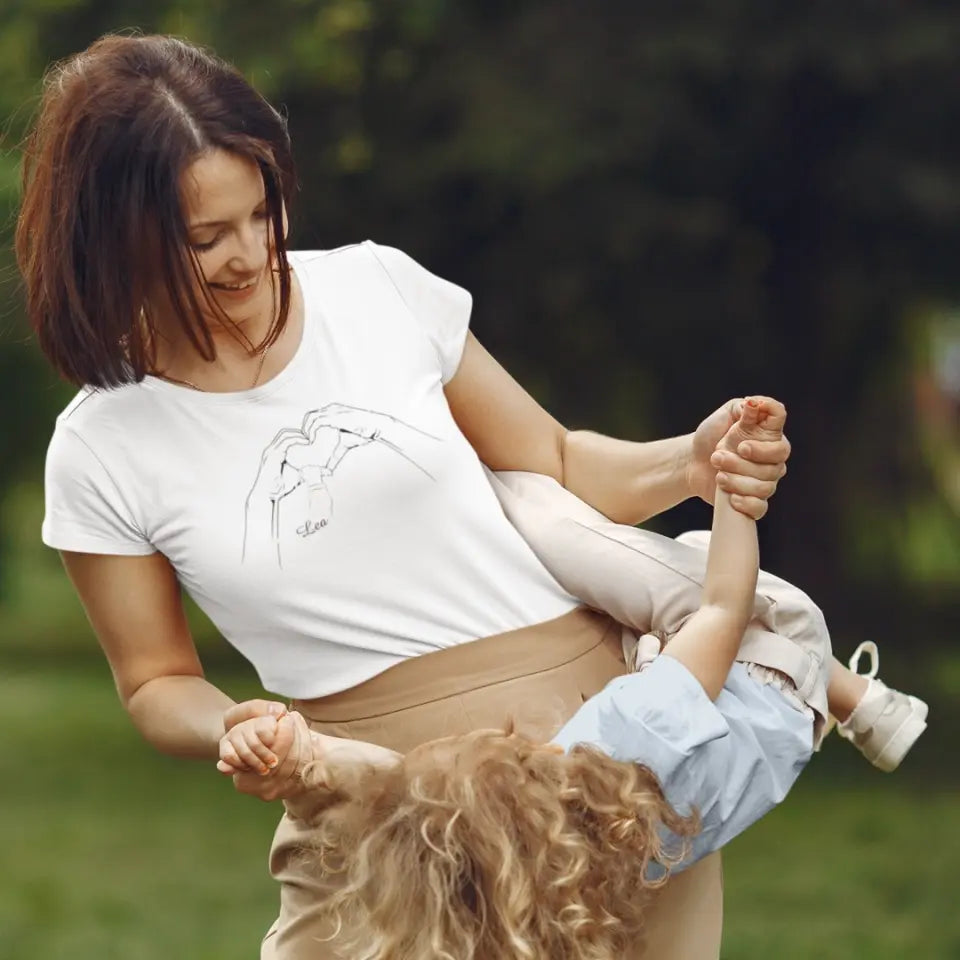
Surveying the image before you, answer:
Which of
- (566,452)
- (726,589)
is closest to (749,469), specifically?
(726,589)

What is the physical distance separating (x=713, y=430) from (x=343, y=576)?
0.57m

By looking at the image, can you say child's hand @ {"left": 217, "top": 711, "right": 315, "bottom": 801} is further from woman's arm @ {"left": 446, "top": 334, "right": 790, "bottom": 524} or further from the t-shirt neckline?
woman's arm @ {"left": 446, "top": 334, "right": 790, "bottom": 524}

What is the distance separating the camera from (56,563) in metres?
19.8

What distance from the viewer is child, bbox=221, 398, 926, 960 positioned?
2336 mm

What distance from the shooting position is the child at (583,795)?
7.66ft

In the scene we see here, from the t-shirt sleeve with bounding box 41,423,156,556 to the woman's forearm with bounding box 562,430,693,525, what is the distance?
684 mm

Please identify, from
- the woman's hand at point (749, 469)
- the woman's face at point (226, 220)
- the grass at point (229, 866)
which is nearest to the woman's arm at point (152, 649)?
the woman's face at point (226, 220)

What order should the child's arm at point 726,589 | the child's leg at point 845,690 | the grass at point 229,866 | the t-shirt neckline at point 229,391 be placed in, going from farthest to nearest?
the grass at point 229,866, the child's leg at point 845,690, the t-shirt neckline at point 229,391, the child's arm at point 726,589

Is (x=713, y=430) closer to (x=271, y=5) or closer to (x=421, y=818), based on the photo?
(x=421, y=818)

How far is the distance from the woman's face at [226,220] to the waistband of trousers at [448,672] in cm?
58

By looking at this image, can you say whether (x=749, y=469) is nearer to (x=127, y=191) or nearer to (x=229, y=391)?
(x=229, y=391)

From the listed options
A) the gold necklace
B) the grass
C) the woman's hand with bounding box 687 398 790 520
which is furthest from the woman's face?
the grass

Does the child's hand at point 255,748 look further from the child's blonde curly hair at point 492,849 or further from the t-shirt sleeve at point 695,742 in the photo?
the t-shirt sleeve at point 695,742

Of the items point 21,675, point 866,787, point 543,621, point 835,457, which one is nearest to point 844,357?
point 835,457
